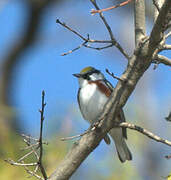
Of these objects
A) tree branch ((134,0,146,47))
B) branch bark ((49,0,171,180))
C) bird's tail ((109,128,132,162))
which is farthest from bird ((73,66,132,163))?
tree branch ((134,0,146,47))

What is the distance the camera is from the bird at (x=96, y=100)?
4.54 meters

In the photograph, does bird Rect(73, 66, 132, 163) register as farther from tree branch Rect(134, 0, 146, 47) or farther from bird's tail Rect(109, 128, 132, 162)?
tree branch Rect(134, 0, 146, 47)

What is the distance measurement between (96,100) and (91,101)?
6 centimetres

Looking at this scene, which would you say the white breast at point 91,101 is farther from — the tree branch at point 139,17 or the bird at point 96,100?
the tree branch at point 139,17

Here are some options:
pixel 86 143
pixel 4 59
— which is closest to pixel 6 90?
pixel 4 59

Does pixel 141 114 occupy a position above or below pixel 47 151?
below

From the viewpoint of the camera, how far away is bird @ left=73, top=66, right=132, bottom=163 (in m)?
4.54

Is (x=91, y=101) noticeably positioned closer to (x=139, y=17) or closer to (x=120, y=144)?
(x=120, y=144)

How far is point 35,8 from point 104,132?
20.6 ft

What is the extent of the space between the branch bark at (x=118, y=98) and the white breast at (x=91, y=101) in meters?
1.43

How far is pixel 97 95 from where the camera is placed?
15.0 ft

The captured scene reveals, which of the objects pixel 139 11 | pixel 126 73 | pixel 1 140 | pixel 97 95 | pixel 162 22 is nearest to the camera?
pixel 162 22

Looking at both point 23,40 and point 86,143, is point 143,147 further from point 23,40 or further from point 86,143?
point 86,143

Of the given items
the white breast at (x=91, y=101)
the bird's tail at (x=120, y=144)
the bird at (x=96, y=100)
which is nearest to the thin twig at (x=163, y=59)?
the bird at (x=96, y=100)
